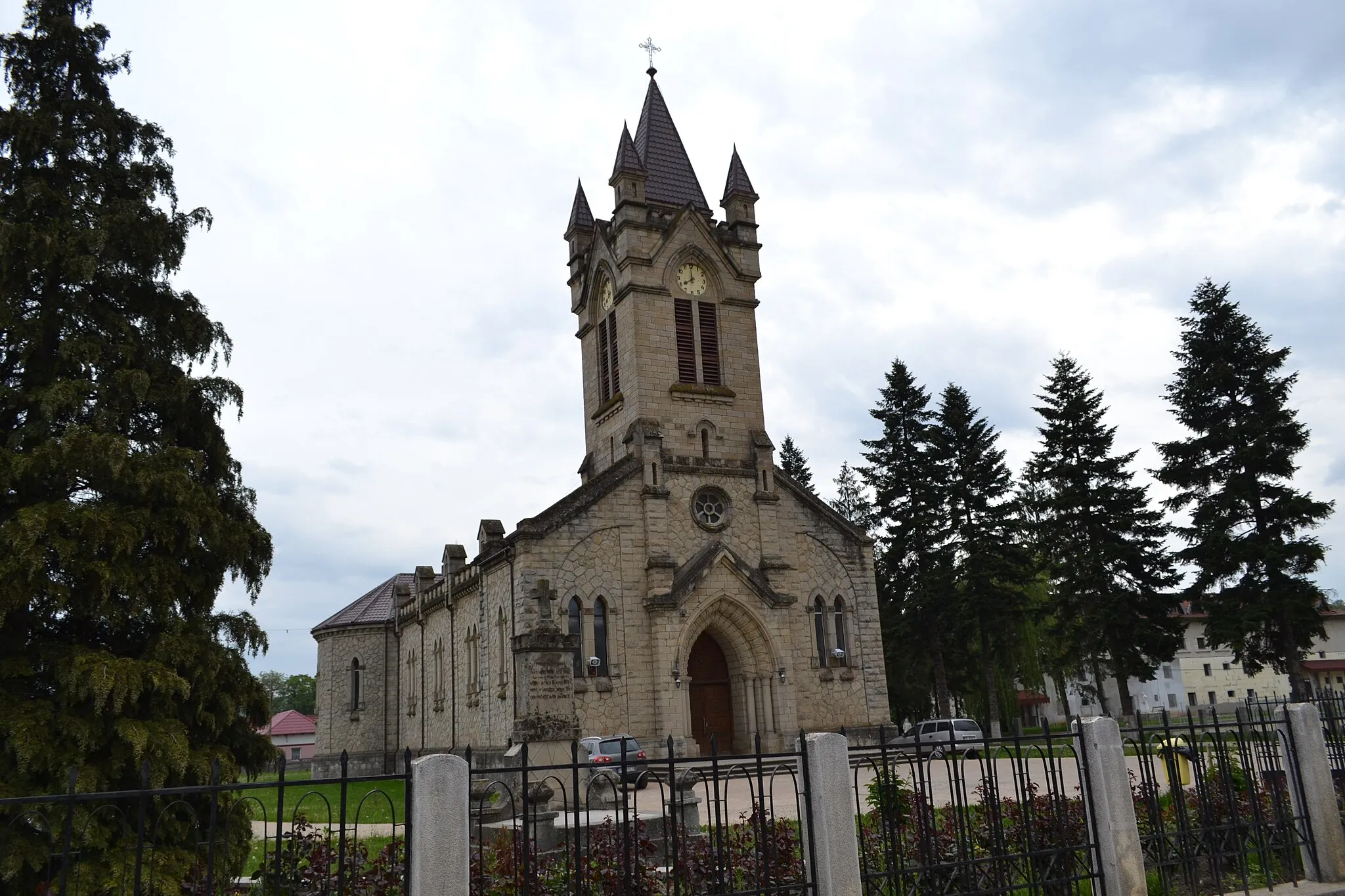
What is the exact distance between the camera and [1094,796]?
9.26 meters

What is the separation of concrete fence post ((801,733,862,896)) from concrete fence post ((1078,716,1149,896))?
264cm

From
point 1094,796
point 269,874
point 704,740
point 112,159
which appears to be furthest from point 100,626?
point 704,740

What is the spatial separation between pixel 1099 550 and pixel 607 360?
59.0 feet

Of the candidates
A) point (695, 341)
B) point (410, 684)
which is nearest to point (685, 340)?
point (695, 341)

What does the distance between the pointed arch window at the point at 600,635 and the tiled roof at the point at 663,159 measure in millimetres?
13673

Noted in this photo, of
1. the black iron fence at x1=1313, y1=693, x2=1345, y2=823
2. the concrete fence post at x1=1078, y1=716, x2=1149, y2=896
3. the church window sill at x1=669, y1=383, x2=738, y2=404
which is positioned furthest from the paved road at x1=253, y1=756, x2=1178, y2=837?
the church window sill at x1=669, y1=383, x2=738, y2=404

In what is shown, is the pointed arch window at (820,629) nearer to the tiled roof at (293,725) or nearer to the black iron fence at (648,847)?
the black iron fence at (648,847)

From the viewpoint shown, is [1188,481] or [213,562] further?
[1188,481]

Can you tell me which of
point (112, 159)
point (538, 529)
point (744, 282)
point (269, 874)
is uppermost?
point (744, 282)

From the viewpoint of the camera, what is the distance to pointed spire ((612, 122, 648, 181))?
3219cm

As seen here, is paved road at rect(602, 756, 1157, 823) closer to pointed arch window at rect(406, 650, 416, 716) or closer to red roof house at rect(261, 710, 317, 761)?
pointed arch window at rect(406, 650, 416, 716)

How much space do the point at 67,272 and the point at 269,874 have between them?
8.12m

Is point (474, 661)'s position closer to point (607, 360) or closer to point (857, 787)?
point (607, 360)

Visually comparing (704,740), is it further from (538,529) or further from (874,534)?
(874,534)
